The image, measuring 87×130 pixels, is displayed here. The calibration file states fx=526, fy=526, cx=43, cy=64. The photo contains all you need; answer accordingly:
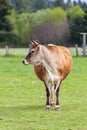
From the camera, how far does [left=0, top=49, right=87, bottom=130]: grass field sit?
334 inches

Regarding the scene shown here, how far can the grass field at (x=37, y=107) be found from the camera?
27.9 feet

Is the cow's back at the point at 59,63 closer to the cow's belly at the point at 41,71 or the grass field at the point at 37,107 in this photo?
the cow's belly at the point at 41,71

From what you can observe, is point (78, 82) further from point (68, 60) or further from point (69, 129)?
point (69, 129)

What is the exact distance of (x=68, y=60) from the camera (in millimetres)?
11047

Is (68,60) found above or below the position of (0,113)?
above

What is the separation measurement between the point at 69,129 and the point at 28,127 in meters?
0.65

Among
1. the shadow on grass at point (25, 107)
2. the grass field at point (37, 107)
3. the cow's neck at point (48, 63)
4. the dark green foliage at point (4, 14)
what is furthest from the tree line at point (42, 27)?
the cow's neck at point (48, 63)

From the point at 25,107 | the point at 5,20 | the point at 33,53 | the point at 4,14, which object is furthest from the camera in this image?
the point at 5,20

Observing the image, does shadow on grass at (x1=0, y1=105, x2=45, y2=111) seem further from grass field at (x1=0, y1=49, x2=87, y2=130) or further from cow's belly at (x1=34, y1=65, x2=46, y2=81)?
cow's belly at (x1=34, y1=65, x2=46, y2=81)

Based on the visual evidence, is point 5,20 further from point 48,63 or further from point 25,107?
point 48,63

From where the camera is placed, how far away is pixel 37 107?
10703 mm

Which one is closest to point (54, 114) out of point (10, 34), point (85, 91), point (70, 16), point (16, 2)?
point (85, 91)

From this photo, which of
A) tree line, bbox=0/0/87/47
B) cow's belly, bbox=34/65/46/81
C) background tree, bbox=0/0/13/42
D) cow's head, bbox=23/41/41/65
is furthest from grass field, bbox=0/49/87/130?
background tree, bbox=0/0/13/42

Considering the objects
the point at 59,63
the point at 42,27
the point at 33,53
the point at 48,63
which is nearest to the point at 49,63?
the point at 48,63
